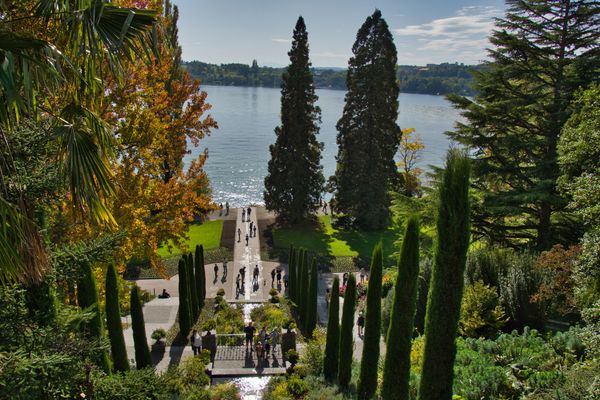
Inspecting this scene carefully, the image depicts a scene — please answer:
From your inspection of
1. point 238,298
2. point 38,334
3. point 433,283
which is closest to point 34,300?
point 38,334

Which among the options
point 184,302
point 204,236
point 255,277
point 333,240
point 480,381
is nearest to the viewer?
point 480,381

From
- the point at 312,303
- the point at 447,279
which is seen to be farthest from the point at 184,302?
the point at 447,279

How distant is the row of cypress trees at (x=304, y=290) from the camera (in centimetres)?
1884

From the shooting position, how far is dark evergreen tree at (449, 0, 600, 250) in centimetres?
1723

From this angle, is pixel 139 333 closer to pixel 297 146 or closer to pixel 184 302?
pixel 184 302

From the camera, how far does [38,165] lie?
21.7 feet

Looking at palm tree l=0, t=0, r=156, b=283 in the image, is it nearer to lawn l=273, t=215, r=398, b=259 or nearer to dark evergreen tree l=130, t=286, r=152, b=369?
dark evergreen tree l=130, t=286, r=152, b=369

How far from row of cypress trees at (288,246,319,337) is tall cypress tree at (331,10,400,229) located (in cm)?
1426

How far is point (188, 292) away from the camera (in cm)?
1902

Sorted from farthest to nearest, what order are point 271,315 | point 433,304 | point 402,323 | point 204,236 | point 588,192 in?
point 204,236 → point 271,315 → point 402,323 → point 588,192 → point 433,304

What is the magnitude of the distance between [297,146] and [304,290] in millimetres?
18163

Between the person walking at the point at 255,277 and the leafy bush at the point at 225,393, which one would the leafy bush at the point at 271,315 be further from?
the leafy bush at the point at 225,393

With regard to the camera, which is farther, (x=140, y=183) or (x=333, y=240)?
(x=333, y=240)

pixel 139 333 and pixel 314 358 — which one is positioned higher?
pixel 139 333
